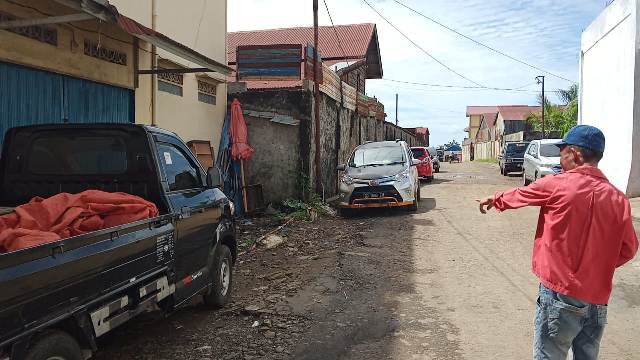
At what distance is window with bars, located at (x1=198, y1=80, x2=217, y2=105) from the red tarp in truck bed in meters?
8.14

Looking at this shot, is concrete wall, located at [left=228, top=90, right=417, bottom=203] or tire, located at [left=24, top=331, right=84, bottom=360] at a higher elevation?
concrete wall, located at [left=228, top=90, right=417, bottom=203]

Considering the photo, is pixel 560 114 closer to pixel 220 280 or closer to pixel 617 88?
pixel 617 88

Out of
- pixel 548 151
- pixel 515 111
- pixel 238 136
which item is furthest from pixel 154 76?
pixel 515 111

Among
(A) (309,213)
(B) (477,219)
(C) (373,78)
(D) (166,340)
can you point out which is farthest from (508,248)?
(C) (373,78)

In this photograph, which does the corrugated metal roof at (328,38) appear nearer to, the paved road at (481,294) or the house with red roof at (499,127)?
the paved road at (481,294)

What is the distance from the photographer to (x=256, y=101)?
535 inches

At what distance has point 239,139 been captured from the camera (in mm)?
12344

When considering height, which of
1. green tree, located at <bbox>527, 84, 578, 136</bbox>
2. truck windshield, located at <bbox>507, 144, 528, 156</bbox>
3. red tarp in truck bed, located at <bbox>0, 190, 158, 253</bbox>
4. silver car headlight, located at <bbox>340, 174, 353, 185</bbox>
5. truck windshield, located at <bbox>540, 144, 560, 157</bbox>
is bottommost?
red tarp in truck bed, located at <bbox>0, 190, 158, 253</bbox>

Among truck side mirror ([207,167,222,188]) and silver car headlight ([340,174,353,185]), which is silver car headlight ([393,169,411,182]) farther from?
truck side mirror ([207,167,222,188])

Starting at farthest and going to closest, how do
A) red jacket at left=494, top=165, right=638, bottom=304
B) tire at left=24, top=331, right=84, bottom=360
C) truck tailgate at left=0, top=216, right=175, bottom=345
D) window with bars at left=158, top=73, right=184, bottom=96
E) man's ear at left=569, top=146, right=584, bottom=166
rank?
1. window with bars at left=158, top=73, right=184, bottom=96
2. man's ear at left=569, top=146, right=584, bottom=166
3. red jacket at left=494, top=165, right=638, bottom=304
4. tire at left=24, top=331, right=84, bottom=360
5. truck tailgate at left=0, top=216, right=175, bottom=345

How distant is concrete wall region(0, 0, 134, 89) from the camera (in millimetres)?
6316

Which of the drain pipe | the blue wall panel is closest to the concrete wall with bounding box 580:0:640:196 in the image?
the drain pipe

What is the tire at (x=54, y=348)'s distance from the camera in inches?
100

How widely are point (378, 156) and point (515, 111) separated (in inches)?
2492
